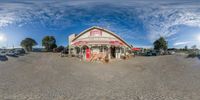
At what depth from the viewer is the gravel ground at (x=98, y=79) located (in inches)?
145

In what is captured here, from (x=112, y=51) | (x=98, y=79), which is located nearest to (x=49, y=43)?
(x=112, y=51)

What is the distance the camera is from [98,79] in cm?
459

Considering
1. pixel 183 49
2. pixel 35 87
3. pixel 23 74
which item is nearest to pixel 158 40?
pixel 183 49

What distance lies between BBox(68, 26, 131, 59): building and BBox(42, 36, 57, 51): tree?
0.16m

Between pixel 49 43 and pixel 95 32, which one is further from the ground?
pixel 95 32

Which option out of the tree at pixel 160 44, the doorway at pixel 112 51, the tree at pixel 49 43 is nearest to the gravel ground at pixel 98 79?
the doorway at pixel 112 51

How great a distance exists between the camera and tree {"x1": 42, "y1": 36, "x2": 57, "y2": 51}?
2.93m

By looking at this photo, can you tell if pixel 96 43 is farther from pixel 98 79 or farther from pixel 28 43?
pixel 98 79

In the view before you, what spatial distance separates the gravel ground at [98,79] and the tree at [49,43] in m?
0.20

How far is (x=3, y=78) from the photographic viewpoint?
437 cm

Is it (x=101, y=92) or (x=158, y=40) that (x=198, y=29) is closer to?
(x=158, y=40)

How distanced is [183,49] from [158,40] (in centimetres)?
31

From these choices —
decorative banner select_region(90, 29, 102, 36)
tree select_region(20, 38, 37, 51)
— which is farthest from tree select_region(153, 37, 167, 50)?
tree select_region(20, 38, 37, 51)

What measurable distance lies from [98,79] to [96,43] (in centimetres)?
119
